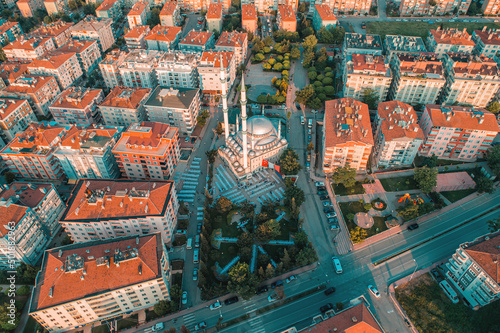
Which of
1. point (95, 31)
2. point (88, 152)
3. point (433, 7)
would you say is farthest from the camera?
point (433, 7)

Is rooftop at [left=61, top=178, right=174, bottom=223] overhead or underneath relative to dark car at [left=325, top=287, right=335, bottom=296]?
overhead

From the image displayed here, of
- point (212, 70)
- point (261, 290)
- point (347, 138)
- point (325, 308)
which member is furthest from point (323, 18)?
point (325, 308)

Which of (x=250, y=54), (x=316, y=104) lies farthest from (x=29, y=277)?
(x=250, y=54)

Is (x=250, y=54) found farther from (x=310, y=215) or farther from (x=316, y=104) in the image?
(x=310, y=215)

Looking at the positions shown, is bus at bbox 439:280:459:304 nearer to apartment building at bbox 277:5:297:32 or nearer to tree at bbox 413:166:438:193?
tree at bbox 413:166:438:193

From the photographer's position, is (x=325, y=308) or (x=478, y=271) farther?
(x=325, y=308)

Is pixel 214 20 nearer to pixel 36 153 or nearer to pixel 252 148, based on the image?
pixel 252 148

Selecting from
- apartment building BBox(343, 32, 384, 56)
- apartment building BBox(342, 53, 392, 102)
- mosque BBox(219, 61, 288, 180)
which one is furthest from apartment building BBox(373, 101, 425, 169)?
apartment building BBox(343, 32, 384, 56)

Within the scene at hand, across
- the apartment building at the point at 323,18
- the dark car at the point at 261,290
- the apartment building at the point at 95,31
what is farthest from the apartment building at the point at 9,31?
the dark car at the point at 261,290
